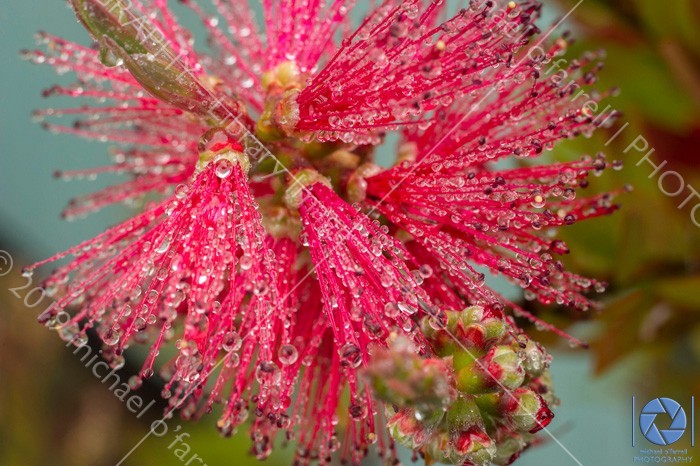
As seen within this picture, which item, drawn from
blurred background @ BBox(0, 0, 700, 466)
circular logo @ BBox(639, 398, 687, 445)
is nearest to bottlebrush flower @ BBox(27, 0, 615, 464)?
blurred background @ BBox(0, 0, 700, 466)

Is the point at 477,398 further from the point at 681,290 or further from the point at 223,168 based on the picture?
the point at 681,290

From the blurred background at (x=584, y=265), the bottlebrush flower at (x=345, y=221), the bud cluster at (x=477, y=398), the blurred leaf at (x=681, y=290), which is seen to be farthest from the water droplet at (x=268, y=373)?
the blurred leaf at (x=681, y=290)

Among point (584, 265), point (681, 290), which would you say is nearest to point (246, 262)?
A: point (584, 265)

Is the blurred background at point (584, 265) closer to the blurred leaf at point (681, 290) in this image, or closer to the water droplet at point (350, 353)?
the blurred leaf at point (681, 290)

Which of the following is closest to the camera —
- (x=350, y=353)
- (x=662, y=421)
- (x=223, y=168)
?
(x=350, y=353)

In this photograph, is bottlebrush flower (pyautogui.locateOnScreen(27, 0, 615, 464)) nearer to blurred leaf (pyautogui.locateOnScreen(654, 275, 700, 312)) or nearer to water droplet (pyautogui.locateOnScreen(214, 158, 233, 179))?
water droplet (pyautogui.locateOnScreen(214, 158, 233, 179))

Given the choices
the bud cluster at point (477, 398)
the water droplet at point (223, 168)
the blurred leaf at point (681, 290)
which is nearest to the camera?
the bud cluster at point (477, 398)

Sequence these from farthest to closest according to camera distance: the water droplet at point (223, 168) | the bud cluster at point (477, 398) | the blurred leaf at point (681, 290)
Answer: the blurred leaf at point (681, 290) < the water droplet at point (223, 168) < the bud cluster at point (477, 398)
